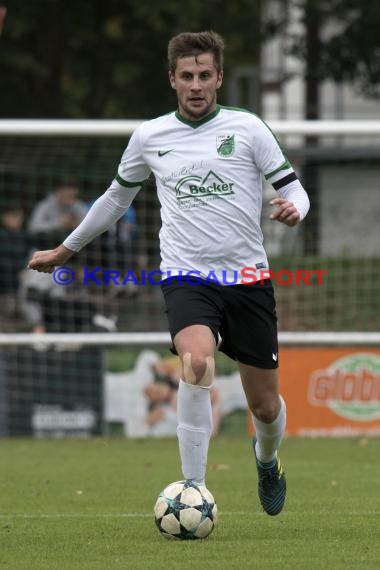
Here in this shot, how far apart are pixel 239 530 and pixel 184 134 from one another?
1980mm

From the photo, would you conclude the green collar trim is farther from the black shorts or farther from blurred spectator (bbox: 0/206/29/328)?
blurred spectator (bbox: 0/206/29/328)

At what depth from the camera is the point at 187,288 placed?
639cm

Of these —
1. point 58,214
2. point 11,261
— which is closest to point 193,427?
point 58,214

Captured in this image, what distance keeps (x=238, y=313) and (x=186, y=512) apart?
103 centimetres

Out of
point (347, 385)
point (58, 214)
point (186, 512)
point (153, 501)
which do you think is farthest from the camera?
point (58, 214)

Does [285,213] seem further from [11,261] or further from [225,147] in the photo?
[11,261]

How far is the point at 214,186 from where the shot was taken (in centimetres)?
649

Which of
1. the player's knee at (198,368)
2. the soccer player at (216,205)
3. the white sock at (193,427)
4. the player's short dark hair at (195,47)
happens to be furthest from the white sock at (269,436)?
the player's short dark hair at (195,47)

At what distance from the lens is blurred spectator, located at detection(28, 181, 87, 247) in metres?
13.2

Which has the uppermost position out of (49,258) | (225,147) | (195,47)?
(195,47)

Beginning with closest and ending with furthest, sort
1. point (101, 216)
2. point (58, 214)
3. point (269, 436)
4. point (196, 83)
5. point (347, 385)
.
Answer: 1. point (196, 83)
2. point (269, 436)
3. point (101, 216)
4. point (347, 385)
5. point (58, 214)

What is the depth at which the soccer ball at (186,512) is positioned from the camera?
6.06m

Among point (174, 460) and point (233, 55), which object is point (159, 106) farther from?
point (174, 460)

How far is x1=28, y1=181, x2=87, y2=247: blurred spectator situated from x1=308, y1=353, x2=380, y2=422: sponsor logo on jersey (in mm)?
2858
